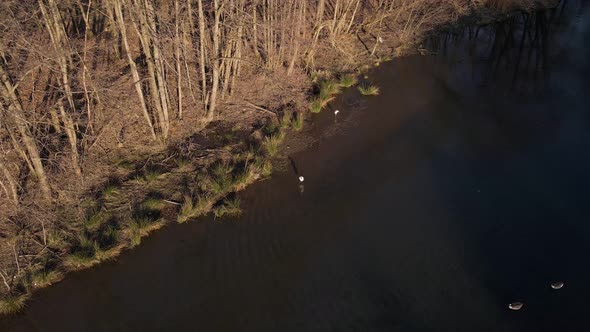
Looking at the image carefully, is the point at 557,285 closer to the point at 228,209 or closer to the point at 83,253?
the point at 228,209

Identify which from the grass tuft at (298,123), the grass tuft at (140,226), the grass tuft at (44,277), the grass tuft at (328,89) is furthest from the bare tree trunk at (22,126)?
the grass tuft at (328,89)

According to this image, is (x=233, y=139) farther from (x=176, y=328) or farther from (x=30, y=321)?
(x=30, y=321)

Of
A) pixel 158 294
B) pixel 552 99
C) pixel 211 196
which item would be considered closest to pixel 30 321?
pixel 158 294

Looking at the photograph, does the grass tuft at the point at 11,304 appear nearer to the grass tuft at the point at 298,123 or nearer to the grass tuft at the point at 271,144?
the grass tuft at the point at 271,144

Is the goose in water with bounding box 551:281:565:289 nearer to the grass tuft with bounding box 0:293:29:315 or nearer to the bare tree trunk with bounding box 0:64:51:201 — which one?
the grass tuft with bounding box 0:293:29:315

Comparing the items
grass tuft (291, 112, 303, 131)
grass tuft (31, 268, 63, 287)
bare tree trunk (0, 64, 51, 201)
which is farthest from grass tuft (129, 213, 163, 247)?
grass tuft (291, 112, 303, 131)
